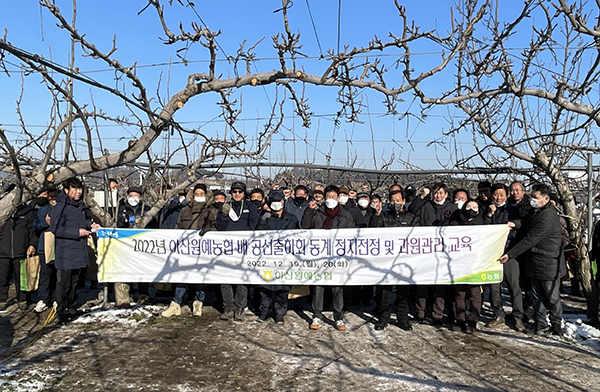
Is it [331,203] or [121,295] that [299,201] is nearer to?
[331,203]

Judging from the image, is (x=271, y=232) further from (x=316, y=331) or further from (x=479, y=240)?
(x=479, y=240)

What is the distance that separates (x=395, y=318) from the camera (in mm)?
6953

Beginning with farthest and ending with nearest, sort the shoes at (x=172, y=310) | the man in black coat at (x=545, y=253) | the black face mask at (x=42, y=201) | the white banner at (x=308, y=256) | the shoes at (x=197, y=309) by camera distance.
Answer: the black face mask at (x=42, y=201), the shoes at (x=197, y=309), the shoes at (x=172, y=310), the white banner at (x=308, y=256), the man in black coat at (x=545, y=253)

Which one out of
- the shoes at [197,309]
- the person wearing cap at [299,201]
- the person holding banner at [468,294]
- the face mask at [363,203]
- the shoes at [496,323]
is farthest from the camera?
the person wearing cap at [299,201]

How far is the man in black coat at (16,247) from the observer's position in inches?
297

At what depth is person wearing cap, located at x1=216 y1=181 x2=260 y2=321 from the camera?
6898 mm

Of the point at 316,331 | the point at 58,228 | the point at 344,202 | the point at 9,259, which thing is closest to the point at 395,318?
the point at 316,331

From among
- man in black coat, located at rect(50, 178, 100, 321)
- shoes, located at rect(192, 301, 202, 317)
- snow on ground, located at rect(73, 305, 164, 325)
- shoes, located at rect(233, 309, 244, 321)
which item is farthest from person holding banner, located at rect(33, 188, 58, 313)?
shoes, located at rect(233, 309, 244, 321)

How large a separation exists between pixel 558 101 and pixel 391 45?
81.6 inches

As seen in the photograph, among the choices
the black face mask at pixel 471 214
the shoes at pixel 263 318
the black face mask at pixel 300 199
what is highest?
the black face mask at pixel 300 199

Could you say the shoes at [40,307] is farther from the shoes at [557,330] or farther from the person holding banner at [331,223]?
the shoes at [557,330]

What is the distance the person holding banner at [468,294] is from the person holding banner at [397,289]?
0.65 meters

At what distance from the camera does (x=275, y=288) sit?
A: 6738mm

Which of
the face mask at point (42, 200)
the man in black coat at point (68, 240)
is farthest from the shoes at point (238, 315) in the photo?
the face mask at point (42, 200)
